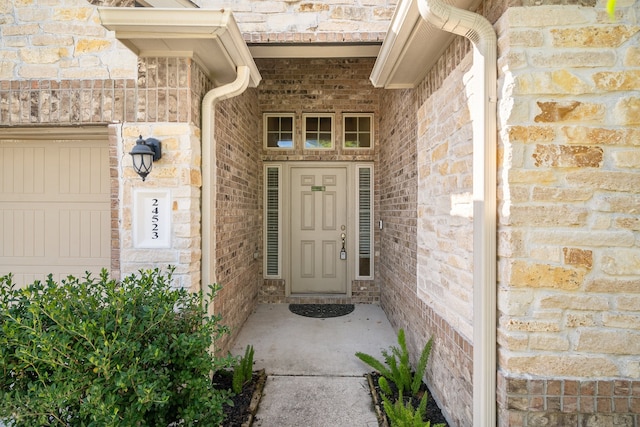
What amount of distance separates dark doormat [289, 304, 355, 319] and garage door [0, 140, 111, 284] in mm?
2558

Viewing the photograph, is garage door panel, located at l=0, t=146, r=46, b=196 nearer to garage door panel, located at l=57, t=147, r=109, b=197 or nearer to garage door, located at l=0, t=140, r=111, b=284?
garage door, located at l=0, t=140, r=111, b=284

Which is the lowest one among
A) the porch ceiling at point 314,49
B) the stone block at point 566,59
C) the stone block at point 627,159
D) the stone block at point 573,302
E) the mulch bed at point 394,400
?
the mulch bed at point 394,400

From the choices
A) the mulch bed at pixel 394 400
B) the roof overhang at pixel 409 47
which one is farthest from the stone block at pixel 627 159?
the mulch bed at pixel 394 400

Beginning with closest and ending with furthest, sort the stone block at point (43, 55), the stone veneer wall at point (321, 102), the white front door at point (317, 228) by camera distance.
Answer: the stone block at point (43, 55) < the stone veneer wall at point (321, 102) < the white front door at point (317, 228)

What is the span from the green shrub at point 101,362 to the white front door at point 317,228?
10.8ft

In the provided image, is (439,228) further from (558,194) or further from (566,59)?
(566,59)

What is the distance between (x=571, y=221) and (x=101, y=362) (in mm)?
2264

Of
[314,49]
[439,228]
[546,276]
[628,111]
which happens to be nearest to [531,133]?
[628,111]

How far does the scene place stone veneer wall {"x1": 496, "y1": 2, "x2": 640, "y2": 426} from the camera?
1.64m

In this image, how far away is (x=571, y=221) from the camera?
5.45 ft

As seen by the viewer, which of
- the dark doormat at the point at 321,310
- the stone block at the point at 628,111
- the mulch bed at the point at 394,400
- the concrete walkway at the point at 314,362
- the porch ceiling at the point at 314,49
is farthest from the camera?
the dark doormat at the point at 321,310

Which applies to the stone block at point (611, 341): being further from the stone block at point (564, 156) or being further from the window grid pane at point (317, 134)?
the window grid pane at point (317, 134)

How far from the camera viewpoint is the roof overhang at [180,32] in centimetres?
217

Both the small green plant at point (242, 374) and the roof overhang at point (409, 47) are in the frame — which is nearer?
the roof overhang at point (409, 47)
